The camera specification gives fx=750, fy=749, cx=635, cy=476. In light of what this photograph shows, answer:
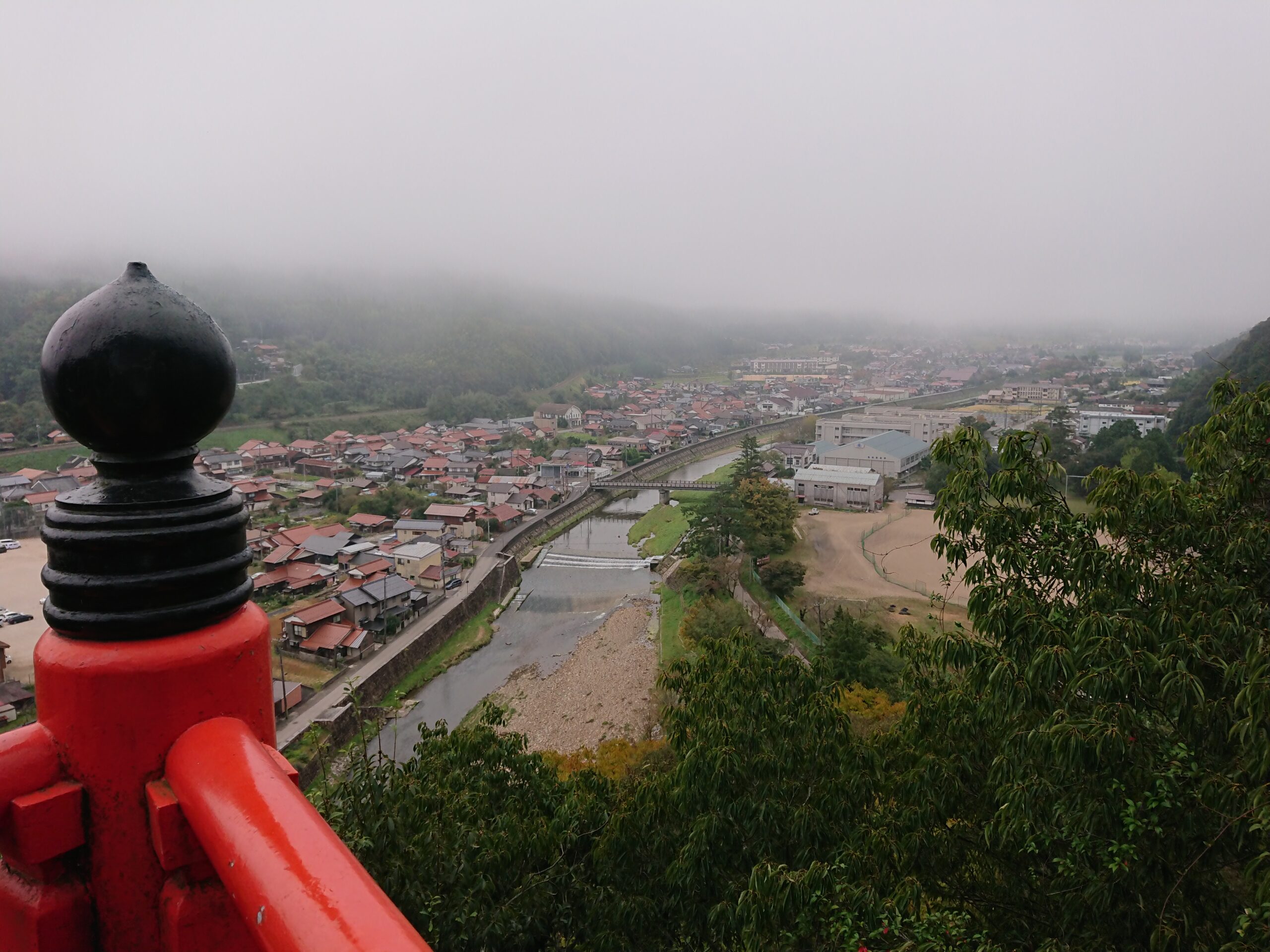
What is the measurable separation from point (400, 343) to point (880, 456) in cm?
5717

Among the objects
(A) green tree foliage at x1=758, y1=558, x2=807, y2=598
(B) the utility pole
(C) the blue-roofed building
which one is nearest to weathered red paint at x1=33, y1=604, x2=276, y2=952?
(B) the utility pole

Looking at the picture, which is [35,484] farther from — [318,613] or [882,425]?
[882,425]

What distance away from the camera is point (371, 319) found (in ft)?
266

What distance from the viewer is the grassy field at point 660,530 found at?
22672 millimetres

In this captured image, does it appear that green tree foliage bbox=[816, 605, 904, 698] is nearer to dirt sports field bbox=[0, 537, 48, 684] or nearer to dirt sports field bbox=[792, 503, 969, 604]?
dirt sports field bbox=[792, 503, 969, 604]

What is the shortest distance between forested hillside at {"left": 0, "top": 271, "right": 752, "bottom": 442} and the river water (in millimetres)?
14152

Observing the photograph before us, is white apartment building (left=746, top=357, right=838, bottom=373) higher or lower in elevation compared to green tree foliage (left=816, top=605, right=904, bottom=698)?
lower

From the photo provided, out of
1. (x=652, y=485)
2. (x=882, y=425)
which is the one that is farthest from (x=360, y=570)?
(x=882, y=425)

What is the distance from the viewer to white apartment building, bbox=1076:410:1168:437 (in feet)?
104

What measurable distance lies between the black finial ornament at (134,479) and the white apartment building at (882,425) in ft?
116

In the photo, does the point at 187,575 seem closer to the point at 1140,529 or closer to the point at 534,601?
the point at 1140,529

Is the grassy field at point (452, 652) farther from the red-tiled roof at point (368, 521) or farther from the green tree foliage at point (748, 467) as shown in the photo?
the green tree foliage at point (748, 467)

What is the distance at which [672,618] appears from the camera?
16562mm

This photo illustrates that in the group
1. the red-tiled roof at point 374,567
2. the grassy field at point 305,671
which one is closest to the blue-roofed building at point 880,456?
the red-tiled roof at point 374,567
